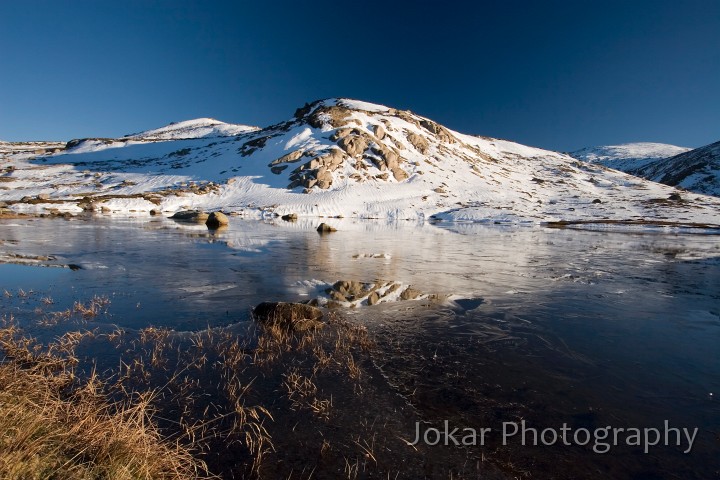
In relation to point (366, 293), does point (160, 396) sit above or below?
below

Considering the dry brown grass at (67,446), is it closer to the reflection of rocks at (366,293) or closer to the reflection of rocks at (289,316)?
the reflection of rocks at (289,316)

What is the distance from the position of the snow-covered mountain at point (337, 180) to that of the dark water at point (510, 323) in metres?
51.6

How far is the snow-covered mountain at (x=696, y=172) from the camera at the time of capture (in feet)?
463

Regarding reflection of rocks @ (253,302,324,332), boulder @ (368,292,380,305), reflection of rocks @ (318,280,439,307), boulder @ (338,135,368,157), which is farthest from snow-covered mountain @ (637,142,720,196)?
reflection of rocks @ (253,302,324,332)

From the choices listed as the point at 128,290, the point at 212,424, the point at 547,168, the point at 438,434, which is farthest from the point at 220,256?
the point at 547,168

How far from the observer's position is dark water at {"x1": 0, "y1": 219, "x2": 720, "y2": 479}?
5.20 meters

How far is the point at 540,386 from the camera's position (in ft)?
20.3

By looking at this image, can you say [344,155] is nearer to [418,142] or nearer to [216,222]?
[418,142]

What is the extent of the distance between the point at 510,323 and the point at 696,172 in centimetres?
20890

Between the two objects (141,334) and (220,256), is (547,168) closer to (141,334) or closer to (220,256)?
(220,256)

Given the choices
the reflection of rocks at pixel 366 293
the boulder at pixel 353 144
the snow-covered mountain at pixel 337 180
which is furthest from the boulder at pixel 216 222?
the boulder at pixel 353 144

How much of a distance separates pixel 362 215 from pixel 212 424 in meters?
68.0

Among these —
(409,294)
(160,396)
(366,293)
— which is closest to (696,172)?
(409,294)

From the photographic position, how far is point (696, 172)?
157 metres
